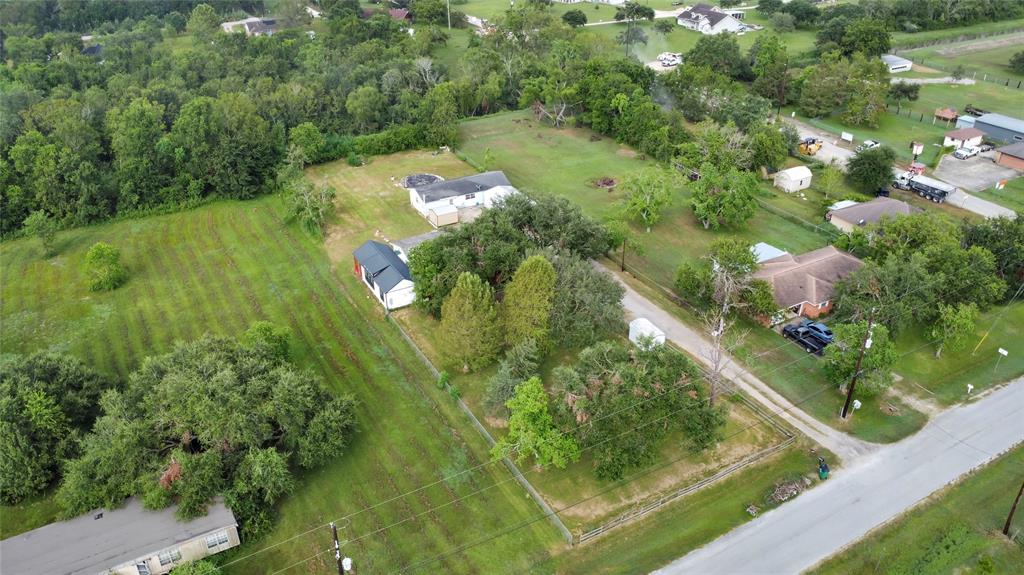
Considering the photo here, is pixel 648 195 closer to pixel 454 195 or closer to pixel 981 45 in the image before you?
pixel 454 195

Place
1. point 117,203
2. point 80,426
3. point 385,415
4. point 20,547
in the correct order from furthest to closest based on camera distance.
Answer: point 117,203 < point 385,415 < point 80,426 < point 20,547

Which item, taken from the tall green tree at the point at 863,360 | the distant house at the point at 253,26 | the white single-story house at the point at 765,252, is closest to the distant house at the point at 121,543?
the tall green tree at the point at 863,360

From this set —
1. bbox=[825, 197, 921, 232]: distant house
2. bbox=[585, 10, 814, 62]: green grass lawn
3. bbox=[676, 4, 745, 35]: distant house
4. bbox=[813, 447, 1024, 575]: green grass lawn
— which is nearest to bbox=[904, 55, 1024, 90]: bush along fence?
bbox=[585, 10, 814, 62]: green grass lawn

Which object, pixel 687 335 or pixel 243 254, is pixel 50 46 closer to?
pixel 243 254

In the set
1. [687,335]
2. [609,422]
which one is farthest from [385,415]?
[687,335]

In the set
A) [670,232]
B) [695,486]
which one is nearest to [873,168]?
[670,232]

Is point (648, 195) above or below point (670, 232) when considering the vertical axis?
above
